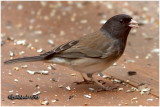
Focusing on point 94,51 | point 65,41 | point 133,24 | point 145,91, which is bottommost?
point 145,91

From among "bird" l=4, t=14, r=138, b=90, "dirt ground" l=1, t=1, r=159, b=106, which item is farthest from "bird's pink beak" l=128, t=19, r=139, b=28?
"dirt ground" l=1, t=1, r=159, b=106

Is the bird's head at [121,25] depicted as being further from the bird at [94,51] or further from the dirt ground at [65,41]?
the dirt ground at [65,41]

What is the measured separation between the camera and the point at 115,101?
4480 mm

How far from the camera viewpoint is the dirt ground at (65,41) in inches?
179

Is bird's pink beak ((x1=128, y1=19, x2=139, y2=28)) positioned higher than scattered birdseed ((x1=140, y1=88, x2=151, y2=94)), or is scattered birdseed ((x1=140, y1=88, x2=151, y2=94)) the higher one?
bird's pink beak ((x1=128, y1=19, x2=139, y2=28))

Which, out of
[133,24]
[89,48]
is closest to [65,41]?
[89,48]

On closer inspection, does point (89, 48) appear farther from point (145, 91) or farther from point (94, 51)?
point (145, 91)

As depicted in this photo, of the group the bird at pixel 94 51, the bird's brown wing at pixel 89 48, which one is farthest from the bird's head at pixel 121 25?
the bird's brown wing at pixel 89 48

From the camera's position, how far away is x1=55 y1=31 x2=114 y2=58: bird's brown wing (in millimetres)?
4664

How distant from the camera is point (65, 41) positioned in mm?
6738

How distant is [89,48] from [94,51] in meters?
0.08

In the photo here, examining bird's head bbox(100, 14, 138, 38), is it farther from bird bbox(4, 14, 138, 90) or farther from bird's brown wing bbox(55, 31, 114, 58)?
bird's brown wing bbox(55, 31, 114, 58)

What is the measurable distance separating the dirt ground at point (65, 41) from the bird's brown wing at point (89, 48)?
0.46 m

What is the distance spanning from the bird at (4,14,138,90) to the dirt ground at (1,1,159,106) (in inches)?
12.9
